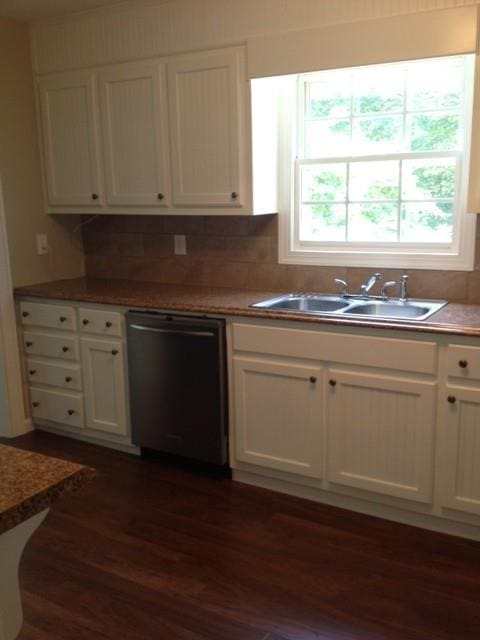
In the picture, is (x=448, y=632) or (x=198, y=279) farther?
(x=198, y=279)

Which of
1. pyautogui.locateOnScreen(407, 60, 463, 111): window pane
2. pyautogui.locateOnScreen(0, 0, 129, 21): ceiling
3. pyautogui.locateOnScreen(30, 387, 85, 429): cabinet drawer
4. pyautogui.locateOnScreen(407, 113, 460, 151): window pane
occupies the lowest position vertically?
pyautogui.locateOnScreen(30, 387, 85, 429): cabinet drawer

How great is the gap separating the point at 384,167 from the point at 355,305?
0.73 m

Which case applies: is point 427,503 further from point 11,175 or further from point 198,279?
point 11,175

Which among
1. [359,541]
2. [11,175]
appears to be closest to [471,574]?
[359,541]

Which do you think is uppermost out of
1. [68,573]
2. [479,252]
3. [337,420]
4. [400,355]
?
[479,252]

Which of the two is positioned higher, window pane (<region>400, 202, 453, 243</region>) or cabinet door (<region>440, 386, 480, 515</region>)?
window pane (<region>400, 202, 453, 243</region>)

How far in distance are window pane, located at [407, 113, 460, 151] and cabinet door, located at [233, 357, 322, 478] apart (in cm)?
123

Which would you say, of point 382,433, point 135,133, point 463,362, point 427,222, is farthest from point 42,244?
point 463,362

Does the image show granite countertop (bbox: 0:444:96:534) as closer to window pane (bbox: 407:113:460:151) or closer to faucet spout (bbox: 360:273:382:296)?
faucet spout (bbox: 360:273:382:296)

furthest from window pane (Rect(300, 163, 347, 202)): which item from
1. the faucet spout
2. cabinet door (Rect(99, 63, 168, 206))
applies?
cabinet door (Rect(99, 63, 168, 206))

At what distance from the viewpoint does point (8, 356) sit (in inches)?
144

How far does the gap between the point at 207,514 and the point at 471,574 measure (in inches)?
44.1

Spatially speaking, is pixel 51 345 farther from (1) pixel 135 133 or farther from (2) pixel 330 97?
(2) pixel 330 97

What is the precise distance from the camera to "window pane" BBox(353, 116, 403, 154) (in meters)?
3.06
